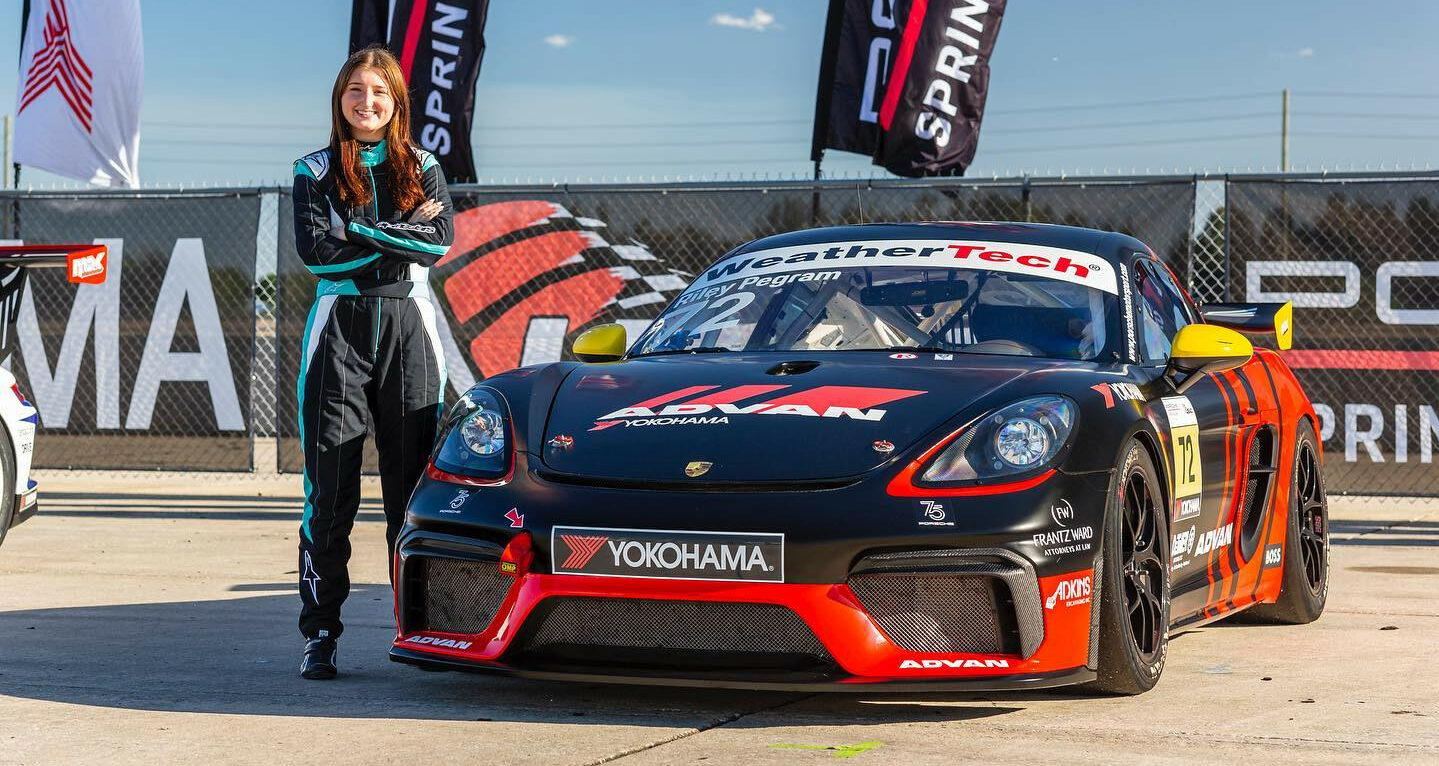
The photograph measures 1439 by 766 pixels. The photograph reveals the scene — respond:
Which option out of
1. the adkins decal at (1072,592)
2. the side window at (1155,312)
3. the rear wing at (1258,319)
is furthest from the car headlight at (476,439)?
the rear wing at (1258,319)

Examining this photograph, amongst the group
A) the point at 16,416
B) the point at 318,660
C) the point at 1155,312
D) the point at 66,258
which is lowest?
the point at 318,660

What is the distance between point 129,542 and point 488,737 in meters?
5.08

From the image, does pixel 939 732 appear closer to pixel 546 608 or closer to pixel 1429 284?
pixel 546 608

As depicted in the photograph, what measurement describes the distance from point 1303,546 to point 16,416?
4.94 m

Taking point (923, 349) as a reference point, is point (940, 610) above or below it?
below

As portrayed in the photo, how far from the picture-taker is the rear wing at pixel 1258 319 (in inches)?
240

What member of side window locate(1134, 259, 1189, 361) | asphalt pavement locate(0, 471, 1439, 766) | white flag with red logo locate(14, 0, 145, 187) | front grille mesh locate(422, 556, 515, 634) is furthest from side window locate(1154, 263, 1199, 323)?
white flag with red logo locate(14, 0, 145, 187)

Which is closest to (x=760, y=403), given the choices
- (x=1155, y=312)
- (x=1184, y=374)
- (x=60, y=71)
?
(x=1184, y=374)

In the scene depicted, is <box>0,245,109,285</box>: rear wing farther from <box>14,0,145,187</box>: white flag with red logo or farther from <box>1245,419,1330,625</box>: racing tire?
<box>14,0,145,187</box>: white flag with red logo

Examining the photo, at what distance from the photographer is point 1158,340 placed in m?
5.21

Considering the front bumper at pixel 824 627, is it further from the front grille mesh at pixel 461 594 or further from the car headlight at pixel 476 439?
the car headlight at pixel 476 439

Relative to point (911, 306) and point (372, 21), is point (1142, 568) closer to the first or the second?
point (911, 306)

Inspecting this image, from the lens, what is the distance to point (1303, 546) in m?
5.98

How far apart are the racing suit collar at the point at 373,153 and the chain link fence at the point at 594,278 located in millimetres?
5551
